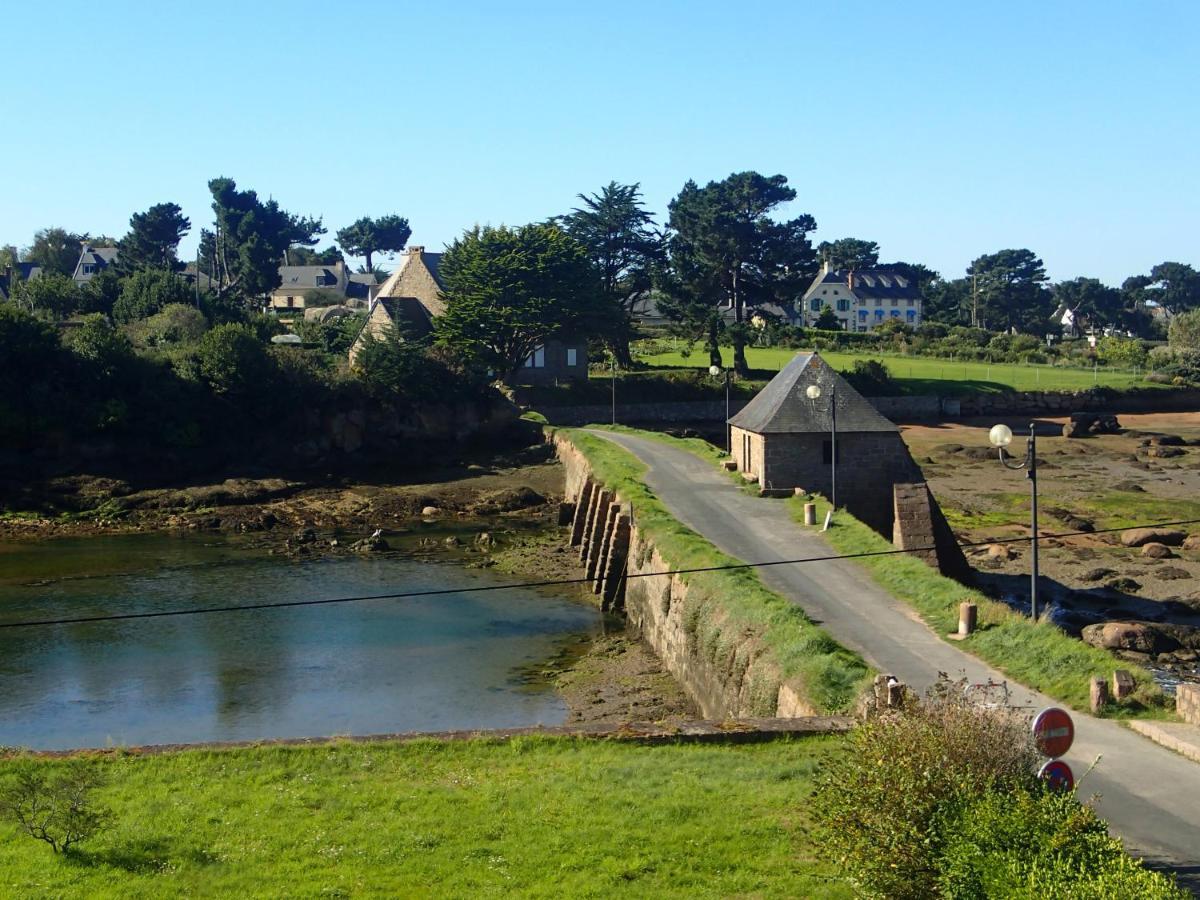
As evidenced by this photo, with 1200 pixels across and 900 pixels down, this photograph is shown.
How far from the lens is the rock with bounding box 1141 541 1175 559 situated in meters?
40.9

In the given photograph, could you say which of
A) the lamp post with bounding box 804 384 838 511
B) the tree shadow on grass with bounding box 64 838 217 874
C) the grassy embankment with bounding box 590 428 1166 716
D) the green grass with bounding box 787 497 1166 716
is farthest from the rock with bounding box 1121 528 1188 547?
the tree shadow on grass with bounding box 64 838 217 874

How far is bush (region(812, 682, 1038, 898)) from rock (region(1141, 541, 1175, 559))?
31.5 meters

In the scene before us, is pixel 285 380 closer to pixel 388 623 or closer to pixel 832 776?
pixel 388 623

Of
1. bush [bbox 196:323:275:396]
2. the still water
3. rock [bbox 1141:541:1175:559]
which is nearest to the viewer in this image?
the still water

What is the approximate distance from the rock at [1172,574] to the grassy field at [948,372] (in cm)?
4898

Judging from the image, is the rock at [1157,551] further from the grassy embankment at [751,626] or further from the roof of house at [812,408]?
the grassy embankment at [751,626]

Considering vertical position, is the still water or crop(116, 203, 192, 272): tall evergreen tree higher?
crop(116, 203, 192, 272): tall evergreen tree

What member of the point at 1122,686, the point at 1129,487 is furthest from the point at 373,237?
the point at 1122,686

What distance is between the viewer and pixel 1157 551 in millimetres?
41250

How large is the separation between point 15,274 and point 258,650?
7923 centimetres

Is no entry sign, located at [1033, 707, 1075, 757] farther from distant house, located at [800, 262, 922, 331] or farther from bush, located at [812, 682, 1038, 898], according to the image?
distant house, located at [800, 262, 922, 331]

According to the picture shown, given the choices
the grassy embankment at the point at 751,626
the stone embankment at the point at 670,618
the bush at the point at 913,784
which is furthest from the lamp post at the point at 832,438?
the bush at the point at 913,784

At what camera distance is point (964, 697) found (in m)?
12.9

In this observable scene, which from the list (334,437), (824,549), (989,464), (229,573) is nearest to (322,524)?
(229,573)
